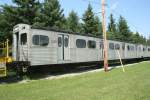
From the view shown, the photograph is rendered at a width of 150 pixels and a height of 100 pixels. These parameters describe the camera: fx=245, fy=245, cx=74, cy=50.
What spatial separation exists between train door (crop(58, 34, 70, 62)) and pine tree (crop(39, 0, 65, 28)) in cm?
1748

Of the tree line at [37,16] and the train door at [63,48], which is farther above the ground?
the tree line at [37,16]

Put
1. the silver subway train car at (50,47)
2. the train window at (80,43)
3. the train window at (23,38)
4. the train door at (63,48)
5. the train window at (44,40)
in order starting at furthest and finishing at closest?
the train window at (80,43) → the train door at (63,48) → the train window at (44,40) → the train window at (23,38) → the silver subway train car at (50,47)

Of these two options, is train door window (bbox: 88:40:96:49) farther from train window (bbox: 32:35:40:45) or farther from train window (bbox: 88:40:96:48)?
train window (bbox: 32:35:40:45)

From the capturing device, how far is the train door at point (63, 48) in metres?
17.1

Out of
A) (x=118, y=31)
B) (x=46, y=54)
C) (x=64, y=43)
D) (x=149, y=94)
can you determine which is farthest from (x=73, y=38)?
(x=118, y=31)

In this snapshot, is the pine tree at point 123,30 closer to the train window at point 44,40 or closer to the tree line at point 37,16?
the tree line at point 37,16

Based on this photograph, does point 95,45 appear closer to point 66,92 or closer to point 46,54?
point 46,54

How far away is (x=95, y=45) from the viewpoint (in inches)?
873

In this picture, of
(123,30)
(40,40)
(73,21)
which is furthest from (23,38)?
(123,30)

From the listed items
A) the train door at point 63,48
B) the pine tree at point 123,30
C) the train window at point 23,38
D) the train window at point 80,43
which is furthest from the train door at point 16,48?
the pine tree at point 123,30

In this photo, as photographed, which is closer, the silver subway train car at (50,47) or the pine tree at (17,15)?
the silver subway train car at (50,47)

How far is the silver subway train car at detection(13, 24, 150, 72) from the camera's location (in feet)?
48.4

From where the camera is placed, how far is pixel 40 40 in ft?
50.4

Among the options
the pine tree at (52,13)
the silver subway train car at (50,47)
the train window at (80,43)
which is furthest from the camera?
the pine tree at (52,13)
